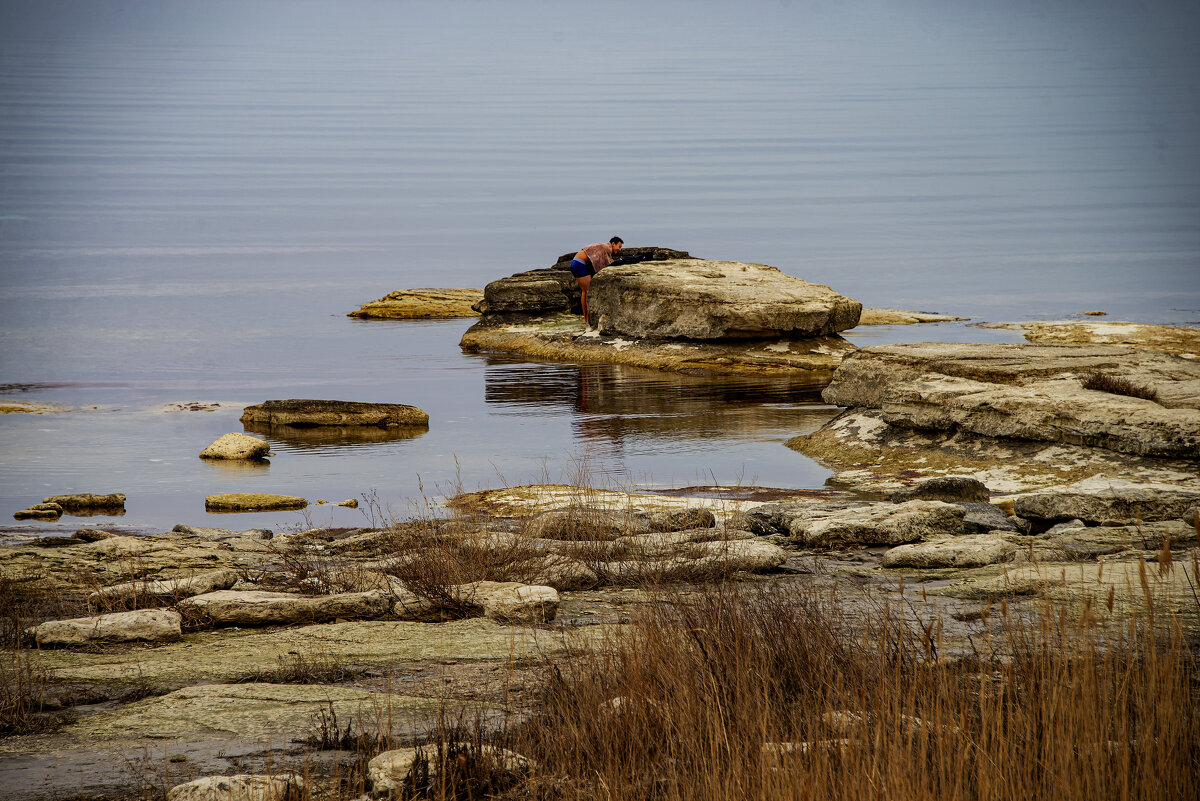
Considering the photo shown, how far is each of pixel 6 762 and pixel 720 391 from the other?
57.3ft

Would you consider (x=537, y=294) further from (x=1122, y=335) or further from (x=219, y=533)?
(x=219, y=533)

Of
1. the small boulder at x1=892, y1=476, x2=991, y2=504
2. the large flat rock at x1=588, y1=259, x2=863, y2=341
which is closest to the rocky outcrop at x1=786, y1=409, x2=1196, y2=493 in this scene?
the small boulder at x1=892, y1=476, x2=991, y2=504

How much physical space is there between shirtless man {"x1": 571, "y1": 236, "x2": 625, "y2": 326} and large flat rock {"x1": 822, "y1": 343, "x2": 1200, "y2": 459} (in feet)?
46.8

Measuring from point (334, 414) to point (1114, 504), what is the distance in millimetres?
12503

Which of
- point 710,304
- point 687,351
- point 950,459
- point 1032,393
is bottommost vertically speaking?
point 950,459

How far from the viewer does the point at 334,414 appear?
1789cm

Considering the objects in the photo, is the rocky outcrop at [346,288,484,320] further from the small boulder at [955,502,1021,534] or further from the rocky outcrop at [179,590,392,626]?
the rocky outcrop at [179,590,392,626]

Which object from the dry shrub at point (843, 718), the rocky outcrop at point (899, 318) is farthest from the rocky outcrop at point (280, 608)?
the rocky outcrop at point (899, 318)

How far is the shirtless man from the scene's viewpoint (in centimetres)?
Result: 2853

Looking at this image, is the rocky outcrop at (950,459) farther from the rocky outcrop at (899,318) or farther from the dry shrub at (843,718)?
the rocky outcrop at (899,318)

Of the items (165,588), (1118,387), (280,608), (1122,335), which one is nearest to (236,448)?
(165,588)

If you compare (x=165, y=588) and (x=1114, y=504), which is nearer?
(x=165, y=588)

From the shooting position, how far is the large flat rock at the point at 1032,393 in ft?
36.3

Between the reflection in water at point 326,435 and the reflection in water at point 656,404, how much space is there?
2.39 meters
